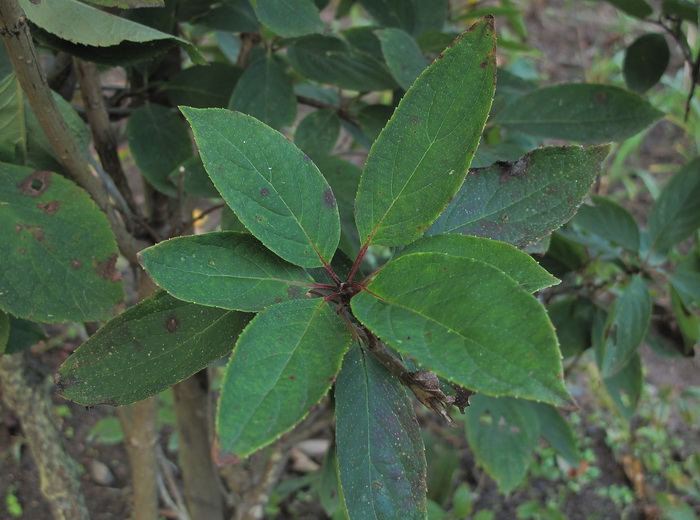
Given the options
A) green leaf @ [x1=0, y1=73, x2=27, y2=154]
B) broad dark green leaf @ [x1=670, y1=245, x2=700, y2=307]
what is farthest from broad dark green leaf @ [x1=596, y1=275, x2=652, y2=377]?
green leaf @ [x1=0, y1=73, x2=27, y2=154]

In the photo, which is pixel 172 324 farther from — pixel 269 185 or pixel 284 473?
pixel 284 473

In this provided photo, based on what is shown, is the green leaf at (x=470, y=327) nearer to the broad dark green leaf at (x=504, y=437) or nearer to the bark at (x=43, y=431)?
the bark at (x=43, y=431)

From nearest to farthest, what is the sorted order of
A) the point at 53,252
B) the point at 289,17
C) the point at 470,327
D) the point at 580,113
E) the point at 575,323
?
the point at 470,327, the point at 53,252, the point at 289,17, the point at 580,113, the point at 575,323

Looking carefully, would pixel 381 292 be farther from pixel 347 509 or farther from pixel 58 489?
pixel 58 489

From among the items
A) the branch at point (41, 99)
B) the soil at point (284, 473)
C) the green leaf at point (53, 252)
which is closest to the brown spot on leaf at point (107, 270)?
the green leaf at point (53, 252)

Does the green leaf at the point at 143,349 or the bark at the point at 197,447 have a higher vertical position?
the green leaf at the point at 143,349

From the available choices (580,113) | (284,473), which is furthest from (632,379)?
(284,473)
